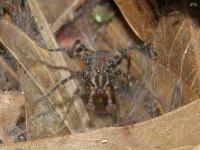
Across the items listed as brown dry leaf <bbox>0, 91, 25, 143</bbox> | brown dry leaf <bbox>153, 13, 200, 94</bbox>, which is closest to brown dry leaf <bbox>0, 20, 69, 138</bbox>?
brown dry leaf <bbox>0, 91, 25, 143</bbox>

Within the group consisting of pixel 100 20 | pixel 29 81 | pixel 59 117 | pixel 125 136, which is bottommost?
pixel 125 136

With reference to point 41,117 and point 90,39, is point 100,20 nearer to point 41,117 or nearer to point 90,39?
point 90,39

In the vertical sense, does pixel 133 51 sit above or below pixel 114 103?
above

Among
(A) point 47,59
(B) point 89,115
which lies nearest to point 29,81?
(A) point 47,59

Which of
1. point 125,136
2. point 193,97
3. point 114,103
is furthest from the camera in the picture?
point 114,103

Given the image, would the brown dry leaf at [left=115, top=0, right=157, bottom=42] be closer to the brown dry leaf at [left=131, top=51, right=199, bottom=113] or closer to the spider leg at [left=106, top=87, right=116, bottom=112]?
the brown dry leaf at [left=131, top=51, right=199, bottom=113]

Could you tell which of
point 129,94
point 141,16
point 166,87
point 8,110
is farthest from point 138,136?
point 141,16

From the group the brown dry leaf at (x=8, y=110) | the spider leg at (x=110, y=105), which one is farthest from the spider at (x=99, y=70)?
the brown dry leaf at (x=8, y=110)

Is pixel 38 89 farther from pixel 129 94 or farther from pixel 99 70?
pixel 129 94
